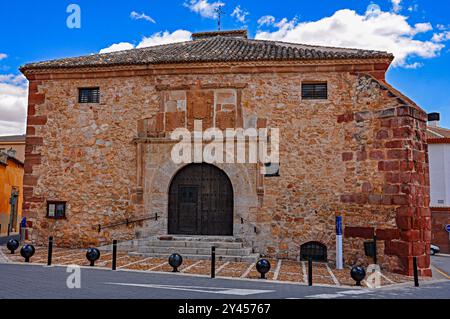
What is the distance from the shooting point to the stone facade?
1083 cm

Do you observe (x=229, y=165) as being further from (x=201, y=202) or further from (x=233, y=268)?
(x=233, y=268)

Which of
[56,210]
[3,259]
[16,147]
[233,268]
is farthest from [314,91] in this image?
[16,147]

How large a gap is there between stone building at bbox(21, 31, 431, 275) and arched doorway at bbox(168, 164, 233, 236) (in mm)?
31

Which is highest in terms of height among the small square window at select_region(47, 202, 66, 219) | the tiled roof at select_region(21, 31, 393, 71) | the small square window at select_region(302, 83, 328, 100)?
the tiled roof at select_region(21, 31, 393, 71)

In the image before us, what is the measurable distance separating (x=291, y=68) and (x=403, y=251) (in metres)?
5.89

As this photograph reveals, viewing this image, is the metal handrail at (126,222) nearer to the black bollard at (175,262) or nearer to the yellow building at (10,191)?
the black bollard at (175,262)

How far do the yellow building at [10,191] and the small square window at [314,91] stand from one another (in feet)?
57.6

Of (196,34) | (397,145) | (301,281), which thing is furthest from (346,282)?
(196,34)

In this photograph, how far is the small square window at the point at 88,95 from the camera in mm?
13328

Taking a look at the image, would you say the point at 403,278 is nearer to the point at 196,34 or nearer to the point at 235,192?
the point at 235,192

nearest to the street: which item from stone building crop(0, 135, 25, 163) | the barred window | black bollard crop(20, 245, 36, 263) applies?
black bollard crop(20, 245, 36, 263)

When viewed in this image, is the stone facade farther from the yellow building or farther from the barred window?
the yellow building

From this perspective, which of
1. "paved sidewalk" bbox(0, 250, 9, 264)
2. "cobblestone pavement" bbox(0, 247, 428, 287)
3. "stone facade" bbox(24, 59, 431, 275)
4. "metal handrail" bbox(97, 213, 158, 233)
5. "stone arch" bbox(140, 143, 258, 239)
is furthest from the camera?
"metal handrail" bbox(97, 213, 158, 233)

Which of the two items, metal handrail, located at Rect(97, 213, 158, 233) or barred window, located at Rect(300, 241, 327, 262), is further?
metal handrail, located at Rect(97, 213, 158, 233)
